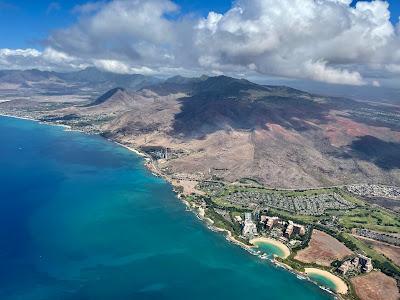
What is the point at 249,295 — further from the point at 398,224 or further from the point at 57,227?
the point at 398,224

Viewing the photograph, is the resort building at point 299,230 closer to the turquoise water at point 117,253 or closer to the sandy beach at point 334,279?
the sandy beach at point 334,279

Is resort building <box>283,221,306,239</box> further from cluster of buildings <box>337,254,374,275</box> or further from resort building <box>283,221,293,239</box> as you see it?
cluster of buildings <box>337,254,374,275</box>

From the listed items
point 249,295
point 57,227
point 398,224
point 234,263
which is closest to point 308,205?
point 398,224

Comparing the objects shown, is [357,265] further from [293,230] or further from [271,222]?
[271,222]

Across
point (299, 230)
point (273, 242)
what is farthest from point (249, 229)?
point (299, 230)

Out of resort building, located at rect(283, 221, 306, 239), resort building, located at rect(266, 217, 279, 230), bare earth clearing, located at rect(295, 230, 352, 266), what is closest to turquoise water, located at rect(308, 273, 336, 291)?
A: bare earth clearing, located at rect(295, 230, 352, 266)

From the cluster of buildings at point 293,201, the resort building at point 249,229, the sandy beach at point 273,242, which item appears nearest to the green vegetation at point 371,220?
the cluster of buildings at point 293,201
